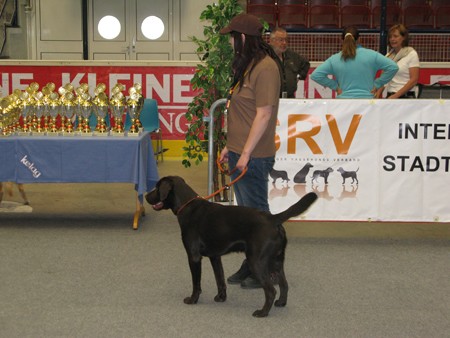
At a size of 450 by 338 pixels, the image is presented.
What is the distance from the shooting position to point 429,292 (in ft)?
14.3

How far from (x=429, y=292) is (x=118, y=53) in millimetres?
9833

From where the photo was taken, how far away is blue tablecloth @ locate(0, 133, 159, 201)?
585 cm

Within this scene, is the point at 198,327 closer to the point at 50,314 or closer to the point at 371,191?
the point at 50,314

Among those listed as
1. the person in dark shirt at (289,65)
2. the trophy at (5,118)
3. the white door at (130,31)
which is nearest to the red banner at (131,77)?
the person in dark shirt at (289,65)

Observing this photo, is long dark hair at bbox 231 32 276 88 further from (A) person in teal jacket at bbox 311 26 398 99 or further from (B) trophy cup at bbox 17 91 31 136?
(B) trophy cup at bbox 17 91 31 136

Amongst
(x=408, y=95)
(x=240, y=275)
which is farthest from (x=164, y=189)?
(x=408, y=95)

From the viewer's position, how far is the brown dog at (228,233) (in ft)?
12.4

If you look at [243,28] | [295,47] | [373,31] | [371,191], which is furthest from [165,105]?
[243,28]

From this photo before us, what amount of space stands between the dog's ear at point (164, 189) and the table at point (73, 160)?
176 cm

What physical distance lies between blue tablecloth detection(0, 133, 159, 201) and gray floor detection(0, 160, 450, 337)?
420 mm

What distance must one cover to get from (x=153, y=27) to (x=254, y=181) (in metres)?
9.47

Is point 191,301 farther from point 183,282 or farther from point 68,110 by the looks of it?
point 68,110

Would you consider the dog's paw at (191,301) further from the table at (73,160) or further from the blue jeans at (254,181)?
the table at (73,160)

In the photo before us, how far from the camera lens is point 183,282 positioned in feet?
14.8
